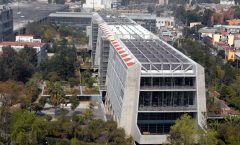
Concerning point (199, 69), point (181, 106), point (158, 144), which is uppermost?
point (199, 69)

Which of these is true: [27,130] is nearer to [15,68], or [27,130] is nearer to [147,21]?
[15,68]

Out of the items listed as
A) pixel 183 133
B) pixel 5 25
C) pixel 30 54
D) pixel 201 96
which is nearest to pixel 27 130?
pixel 183 133

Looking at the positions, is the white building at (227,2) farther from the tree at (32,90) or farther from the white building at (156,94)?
the white building at (156,94)

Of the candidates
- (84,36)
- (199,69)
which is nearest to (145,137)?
(199,69)

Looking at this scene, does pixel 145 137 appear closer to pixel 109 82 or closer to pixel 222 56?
pixel 109 82

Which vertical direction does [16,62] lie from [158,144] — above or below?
above

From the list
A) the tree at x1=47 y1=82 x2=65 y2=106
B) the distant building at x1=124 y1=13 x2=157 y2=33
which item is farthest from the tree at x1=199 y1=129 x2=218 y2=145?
the distant building at x1=124 y1=13 x2=157 y2=33

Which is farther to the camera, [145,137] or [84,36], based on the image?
[84,36]
